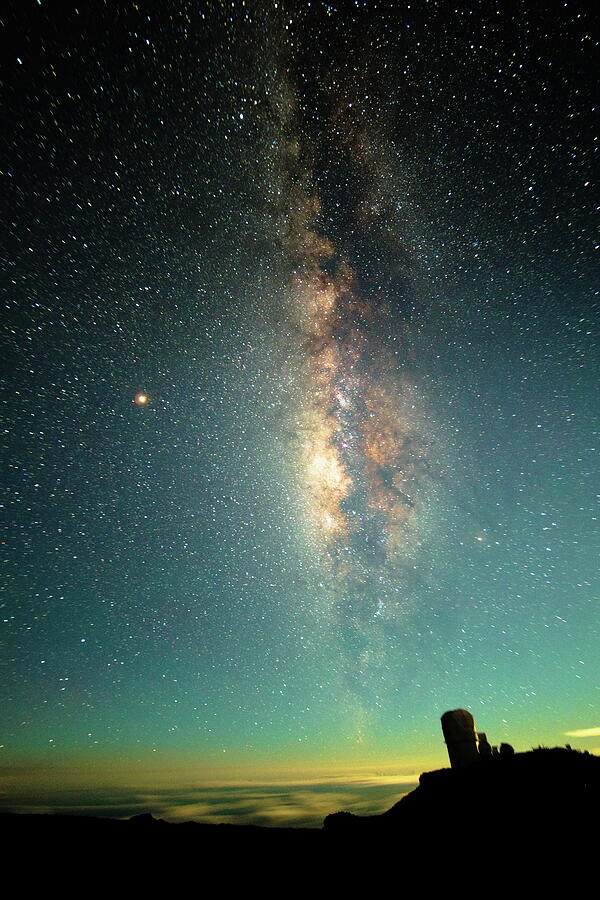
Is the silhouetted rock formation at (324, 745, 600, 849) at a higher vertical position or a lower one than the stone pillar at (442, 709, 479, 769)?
lower

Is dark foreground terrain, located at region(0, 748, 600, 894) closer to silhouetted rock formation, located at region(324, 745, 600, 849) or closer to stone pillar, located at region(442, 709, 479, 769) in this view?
silhouetted rock formation, located at region(324, 745, 600, 849)

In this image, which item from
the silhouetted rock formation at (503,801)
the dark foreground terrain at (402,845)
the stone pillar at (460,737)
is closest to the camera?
the dark foreground terrain at (402,845)

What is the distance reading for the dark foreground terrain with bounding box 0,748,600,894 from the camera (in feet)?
29.7

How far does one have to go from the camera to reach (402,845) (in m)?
10.9

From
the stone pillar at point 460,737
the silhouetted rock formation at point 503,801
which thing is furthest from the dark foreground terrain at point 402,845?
the stone pillar at point 460,737

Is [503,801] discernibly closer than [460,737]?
Yes

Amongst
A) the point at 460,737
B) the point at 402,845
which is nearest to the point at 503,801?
the point at 402,845

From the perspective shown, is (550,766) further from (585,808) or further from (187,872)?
(187,872)

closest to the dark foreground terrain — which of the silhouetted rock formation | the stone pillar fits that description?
the silhouetted rock formation

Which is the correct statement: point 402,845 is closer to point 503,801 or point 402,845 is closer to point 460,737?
point 503,801

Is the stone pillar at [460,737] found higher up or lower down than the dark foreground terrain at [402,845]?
higher up

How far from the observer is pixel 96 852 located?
15391 millimetres

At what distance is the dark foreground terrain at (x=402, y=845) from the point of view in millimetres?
9039

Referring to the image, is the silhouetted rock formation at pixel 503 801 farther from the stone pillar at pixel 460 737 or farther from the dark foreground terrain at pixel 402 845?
the stone pillar at pixel 460 737
